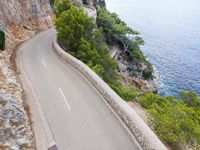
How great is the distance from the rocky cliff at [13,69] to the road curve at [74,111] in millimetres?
1488

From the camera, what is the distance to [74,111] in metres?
16.4

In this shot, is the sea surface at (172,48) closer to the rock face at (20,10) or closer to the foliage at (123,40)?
the foliage at (123,40)

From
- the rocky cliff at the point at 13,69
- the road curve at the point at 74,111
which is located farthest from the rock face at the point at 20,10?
the road curve at the point at 74,111

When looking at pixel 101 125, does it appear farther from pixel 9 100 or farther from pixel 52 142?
pixel 9 100

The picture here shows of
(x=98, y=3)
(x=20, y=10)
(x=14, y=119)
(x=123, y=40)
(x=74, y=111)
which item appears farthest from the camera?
(x=98, y=3)

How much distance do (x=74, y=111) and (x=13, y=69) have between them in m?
10.9

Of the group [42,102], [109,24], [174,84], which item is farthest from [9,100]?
[109,24]

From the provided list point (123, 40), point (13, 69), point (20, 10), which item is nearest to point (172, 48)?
point (123, 40)

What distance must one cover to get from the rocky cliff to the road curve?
1488 mm

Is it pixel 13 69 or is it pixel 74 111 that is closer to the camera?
pixel 74 111

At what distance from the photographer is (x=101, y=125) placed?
14.8 meters

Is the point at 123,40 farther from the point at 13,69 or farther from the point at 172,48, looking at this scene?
the point at 13,69

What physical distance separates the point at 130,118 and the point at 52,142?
443 cm

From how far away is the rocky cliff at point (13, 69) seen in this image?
42.9 feet
